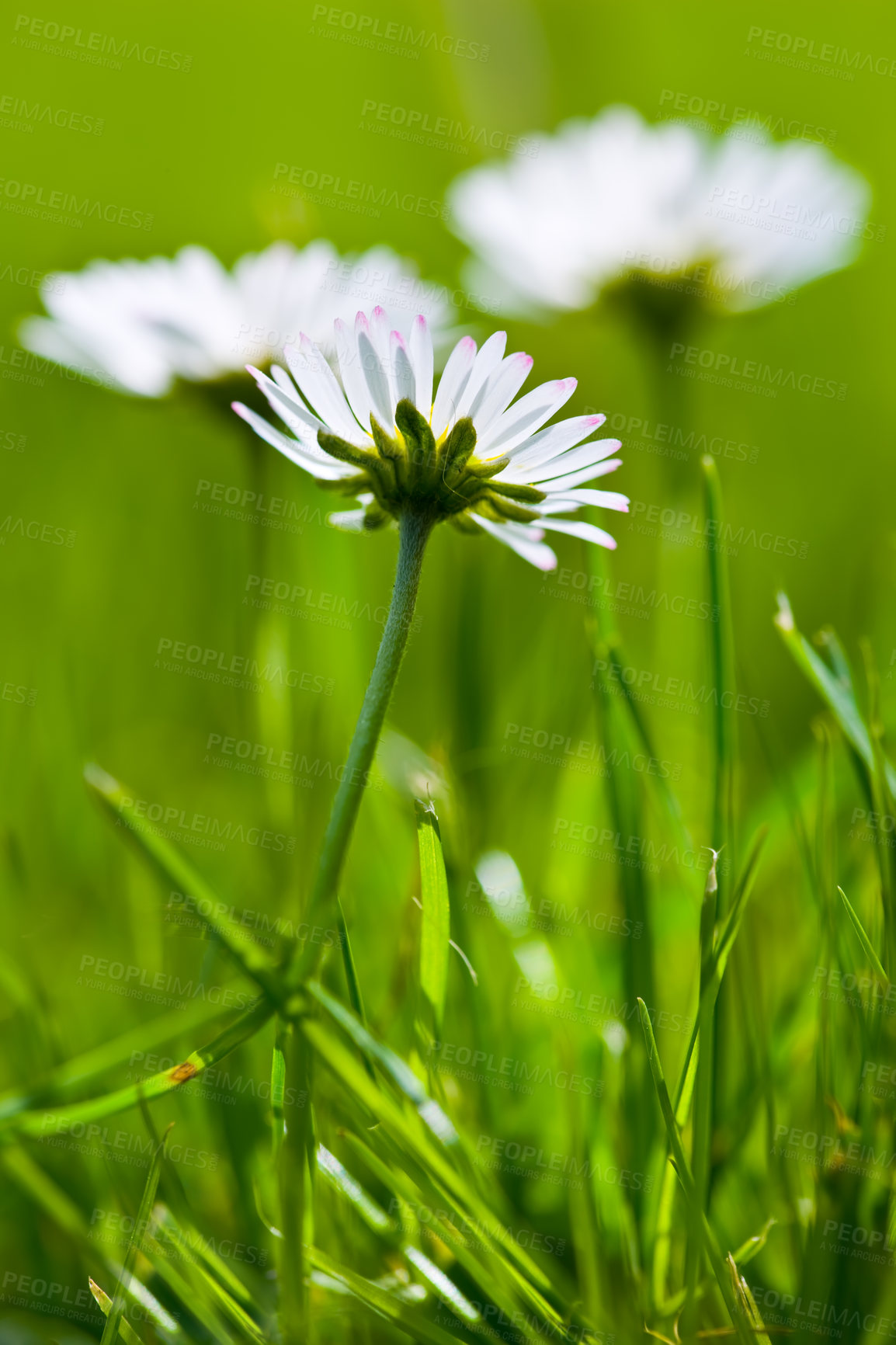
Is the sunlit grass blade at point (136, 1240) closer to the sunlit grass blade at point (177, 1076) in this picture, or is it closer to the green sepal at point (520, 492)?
the sunlit grass blade at point (177, 1076)

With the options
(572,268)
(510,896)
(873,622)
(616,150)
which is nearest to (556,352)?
(616,150)

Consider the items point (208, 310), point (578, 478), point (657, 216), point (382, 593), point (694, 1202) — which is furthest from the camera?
point (382, 593)

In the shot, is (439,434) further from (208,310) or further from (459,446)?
(208,310)

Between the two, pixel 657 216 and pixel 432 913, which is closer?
pixel 432 913

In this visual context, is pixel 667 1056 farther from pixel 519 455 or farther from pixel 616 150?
pixel 616 150

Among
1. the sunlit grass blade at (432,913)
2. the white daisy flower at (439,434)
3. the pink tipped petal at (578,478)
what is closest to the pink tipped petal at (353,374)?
the white daisy flower at (439,434)

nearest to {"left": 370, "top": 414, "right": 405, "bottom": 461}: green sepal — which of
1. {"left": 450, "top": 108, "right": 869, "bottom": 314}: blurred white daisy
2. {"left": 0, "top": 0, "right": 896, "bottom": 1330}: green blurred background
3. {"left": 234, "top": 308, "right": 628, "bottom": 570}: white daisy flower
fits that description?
{"left": 234, "top": 308, "right": 628, "bottom": 570}: white daisy flower

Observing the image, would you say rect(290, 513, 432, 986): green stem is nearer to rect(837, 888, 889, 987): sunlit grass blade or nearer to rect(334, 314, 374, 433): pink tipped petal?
Result: rect(334, 314, 374, 433): pink tipped petal

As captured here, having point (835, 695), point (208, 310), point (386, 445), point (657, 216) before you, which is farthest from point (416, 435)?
point (657, 216)
